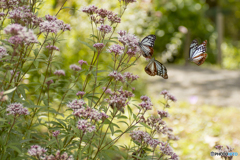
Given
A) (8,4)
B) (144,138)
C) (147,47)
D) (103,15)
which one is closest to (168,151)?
(144,138)

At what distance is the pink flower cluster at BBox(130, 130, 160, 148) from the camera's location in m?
2.13

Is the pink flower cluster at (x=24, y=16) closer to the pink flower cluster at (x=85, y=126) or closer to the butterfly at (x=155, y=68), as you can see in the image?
the pink flower cluster at (x=85, y=126)

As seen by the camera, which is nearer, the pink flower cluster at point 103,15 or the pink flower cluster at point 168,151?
the pink flower cluster at point 168,151

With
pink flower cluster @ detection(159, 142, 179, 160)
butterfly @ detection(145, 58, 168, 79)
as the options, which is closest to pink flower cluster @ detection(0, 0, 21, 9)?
butterfly @ detection(145, 58, 168, 79)

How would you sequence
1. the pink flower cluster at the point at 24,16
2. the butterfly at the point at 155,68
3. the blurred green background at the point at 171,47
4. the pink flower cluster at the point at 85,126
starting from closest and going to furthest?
the pink flower cluster at the point at 85,126 < the pink flower cluster at the point at 24,16 < the butterfly at the point at 155,68 < the blurred green background at the point at 171,47

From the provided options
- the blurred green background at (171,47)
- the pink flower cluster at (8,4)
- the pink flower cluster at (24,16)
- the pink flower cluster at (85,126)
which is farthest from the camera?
the blurred green background at (171,47)

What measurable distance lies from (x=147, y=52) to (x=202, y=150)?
3049 millimetres

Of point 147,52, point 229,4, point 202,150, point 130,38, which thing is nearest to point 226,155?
point 147,52

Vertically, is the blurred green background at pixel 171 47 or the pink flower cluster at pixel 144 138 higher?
the blurred green background at pixel 171 47

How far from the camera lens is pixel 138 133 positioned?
7.20ft

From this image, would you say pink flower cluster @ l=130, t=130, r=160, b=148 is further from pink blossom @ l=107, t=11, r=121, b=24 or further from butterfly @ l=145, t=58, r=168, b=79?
pink blossom @ l=107, t=11, r=121, b=24

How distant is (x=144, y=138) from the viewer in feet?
7.13

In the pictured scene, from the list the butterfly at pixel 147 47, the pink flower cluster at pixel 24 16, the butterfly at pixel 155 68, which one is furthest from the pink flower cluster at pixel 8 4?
the butterfly at pixel 155 68

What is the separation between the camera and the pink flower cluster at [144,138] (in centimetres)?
213
